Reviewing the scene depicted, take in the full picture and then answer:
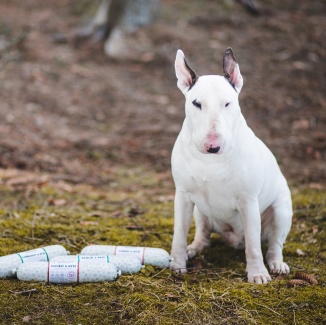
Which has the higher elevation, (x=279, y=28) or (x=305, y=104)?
(x=279, y=28)

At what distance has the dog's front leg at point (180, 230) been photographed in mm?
4031

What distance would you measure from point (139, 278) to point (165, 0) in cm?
1074

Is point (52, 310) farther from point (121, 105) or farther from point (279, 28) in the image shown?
point (279, 28)

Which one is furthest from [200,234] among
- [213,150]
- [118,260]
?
[213,150]

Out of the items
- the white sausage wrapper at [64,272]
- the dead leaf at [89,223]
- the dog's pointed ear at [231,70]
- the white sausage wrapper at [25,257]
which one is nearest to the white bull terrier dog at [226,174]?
the dog's pointed ear at [231,70]

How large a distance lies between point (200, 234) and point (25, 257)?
4.61 feet

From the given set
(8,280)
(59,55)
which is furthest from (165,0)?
(8,280)

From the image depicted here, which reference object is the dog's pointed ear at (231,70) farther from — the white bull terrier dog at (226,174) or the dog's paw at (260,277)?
the dog's paw at (260,277)

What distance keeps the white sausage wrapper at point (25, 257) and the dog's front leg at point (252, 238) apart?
1.32 metres

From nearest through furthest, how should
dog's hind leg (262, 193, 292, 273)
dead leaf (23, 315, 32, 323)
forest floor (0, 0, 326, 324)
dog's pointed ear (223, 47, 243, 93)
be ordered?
1. dead leaf (23, 315, 32, 323)
2. forest floor (0, 0, 326, 324)
3. dog's pointed ear (223, 47, 243, 93)
4. dog's hind leg (262, 193, 292, 273)

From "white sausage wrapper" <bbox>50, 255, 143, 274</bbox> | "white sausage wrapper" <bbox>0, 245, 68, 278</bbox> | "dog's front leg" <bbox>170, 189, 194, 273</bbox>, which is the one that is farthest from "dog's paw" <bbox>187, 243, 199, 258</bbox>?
"white sausage wrapper" <bbox>0, 245, 68, 278</bbox>

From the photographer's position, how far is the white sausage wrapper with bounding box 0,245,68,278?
144 inches

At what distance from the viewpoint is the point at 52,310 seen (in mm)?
3271

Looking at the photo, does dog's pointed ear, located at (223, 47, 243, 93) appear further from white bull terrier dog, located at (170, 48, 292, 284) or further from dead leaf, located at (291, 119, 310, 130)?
dead leaf, located at (291, 119, 310, 130)
